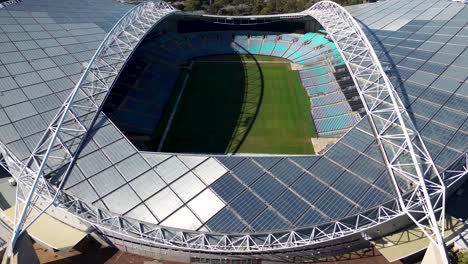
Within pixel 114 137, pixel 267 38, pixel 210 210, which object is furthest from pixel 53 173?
pixel 267 38

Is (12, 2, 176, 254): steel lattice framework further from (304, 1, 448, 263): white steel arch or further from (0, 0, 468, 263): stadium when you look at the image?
(304, 1, 448, 263): white steel arch

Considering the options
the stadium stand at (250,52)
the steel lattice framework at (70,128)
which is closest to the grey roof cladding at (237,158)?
the steel lattice framework at (70,128)

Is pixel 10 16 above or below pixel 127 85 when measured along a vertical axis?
above

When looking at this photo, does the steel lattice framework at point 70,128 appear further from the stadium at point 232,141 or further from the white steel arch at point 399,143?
the white steel arch at point 399,143

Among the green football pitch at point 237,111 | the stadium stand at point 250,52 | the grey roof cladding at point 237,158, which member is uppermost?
the grey roof cladding at point 237,158

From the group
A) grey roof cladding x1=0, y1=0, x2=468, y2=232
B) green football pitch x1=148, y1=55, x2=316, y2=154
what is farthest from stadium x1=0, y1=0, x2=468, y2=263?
green football pitch x1=148, y1=55, x2=316, y2=154

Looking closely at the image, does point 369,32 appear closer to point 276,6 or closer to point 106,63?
point 106,63
